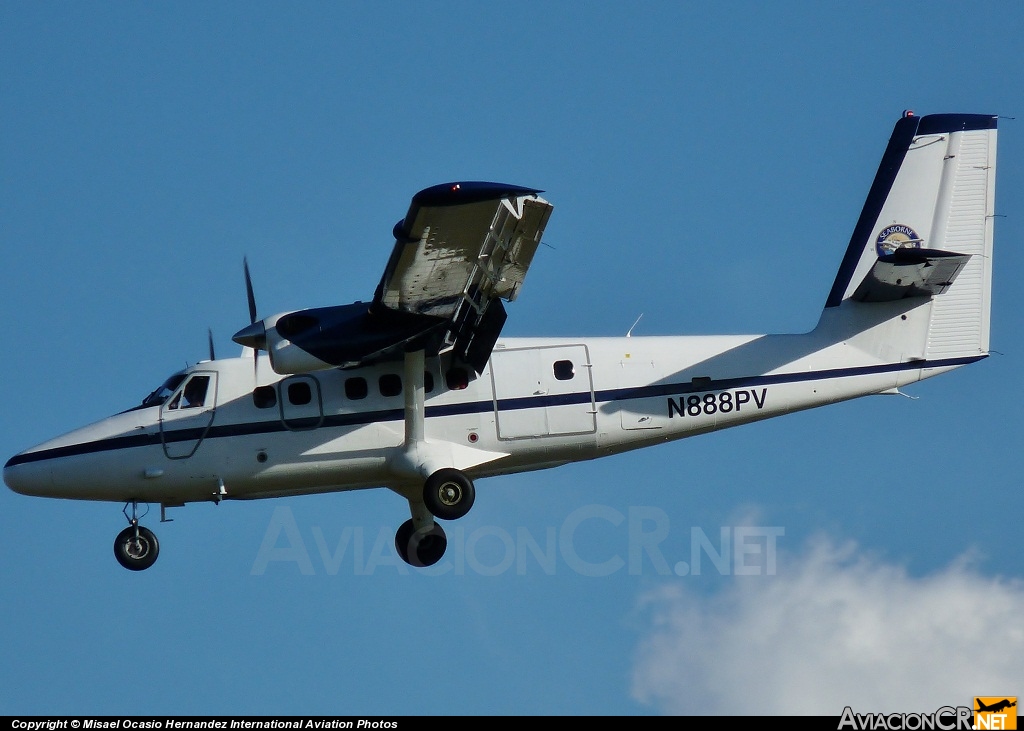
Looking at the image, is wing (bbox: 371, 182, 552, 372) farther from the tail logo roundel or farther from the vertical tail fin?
the tail logo roundel

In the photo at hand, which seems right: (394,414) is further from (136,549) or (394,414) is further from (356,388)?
(136,549)

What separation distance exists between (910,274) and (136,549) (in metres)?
10.0

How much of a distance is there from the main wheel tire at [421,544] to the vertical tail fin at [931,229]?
5.65 meters

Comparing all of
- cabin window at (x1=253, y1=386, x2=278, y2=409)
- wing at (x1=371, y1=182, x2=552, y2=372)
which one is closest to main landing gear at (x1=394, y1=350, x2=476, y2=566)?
wing at (x1=371, y1=182, x2=552, y2=372)

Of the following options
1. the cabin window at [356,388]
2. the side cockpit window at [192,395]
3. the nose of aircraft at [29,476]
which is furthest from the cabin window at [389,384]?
the nose of aircraft at [29,476]

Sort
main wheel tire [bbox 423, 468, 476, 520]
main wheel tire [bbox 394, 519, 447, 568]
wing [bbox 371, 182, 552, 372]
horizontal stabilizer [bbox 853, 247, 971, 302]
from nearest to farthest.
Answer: wing [bbox 371, 182, 552, 372] → horizontal stabilizer [bbox 853, 247, 971, 302] → main wheel tire [bbox 423, 468, 476, 520] → main wheel tire [bbox 394, 519, 447, 568]

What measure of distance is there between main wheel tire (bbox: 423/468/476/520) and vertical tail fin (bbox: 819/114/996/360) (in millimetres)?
5097

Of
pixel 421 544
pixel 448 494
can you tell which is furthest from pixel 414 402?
pixel 421 544

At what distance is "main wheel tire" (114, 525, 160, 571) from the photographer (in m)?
17.2

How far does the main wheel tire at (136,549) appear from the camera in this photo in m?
17.2

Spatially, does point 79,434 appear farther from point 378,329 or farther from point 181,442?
point 378,329

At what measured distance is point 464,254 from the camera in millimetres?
15227

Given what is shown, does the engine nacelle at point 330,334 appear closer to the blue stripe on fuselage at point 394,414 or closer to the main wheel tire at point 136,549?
the blue stripe on fuselage at point 394,414

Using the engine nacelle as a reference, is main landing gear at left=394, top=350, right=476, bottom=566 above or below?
below
